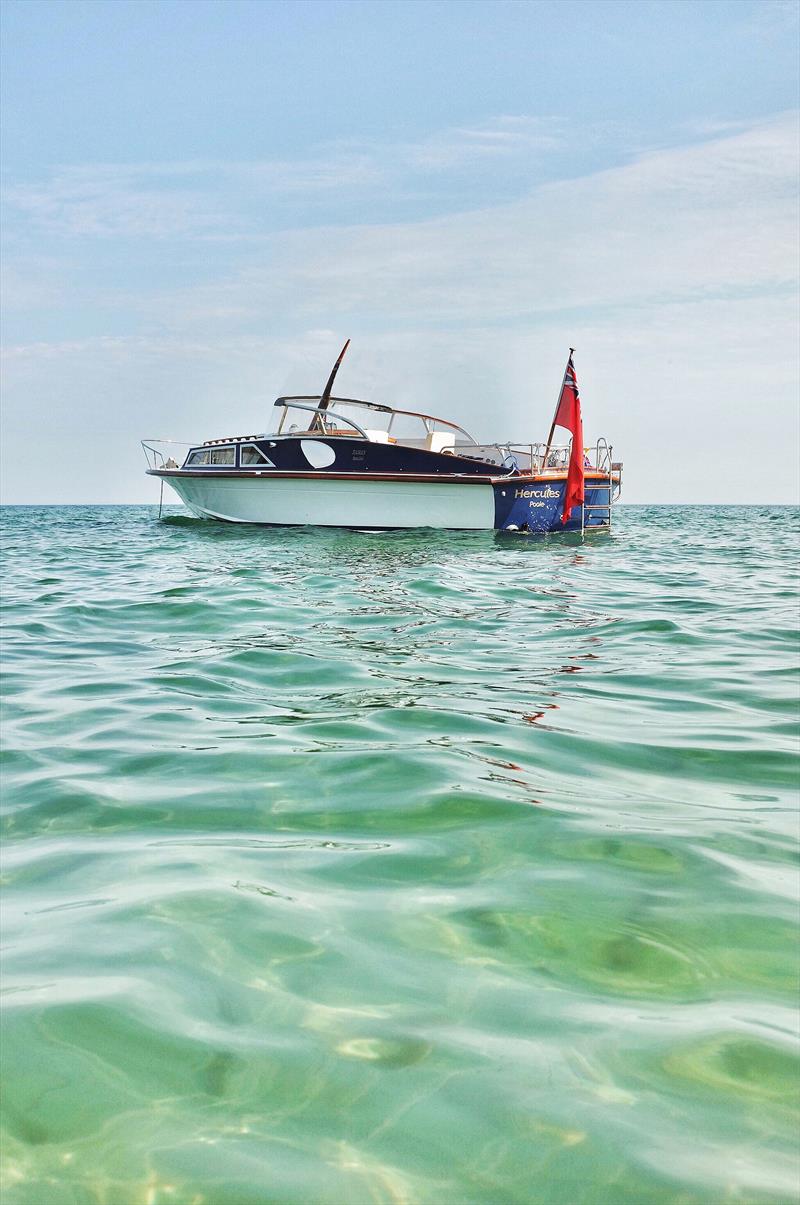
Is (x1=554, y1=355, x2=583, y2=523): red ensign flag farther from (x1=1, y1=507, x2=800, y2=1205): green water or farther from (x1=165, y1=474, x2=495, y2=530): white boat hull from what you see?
(x1=1, y1=507, x2=800, y2=1205): green water

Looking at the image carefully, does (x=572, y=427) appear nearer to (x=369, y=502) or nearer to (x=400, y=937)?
(x=369, y=502)

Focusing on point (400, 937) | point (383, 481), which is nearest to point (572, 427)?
point (383, 481)

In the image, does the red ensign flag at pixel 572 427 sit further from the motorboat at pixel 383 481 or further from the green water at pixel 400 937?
the green water at pixel 400 937

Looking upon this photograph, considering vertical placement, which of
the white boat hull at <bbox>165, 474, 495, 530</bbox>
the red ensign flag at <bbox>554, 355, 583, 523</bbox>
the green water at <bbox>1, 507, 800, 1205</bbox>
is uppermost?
the red ensign flag at <bbox>554, 355, 583, 523</bbox>

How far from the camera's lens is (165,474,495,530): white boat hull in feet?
67.4

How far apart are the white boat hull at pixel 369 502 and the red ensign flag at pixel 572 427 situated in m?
1.88

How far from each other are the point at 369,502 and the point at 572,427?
15.3 feet

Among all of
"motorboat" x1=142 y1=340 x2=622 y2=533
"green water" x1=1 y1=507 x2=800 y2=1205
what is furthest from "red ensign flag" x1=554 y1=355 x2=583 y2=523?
"green water" x1=1 y1=507 x2=800 y2=1205

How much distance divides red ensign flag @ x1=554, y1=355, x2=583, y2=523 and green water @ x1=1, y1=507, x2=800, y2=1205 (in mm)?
15670

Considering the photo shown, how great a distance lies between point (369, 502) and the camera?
2067 centimetres

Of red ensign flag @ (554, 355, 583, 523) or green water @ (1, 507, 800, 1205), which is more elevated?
red ensign flag @ (554, 355, 583, 523)

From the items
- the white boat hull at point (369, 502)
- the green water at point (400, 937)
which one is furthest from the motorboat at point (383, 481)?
the green water at point (400, 937)

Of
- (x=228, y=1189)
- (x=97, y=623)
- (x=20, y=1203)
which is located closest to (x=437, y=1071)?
(x=228, y=1189)

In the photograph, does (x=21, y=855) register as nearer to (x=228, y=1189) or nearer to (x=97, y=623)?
(x=228, y=1189)
